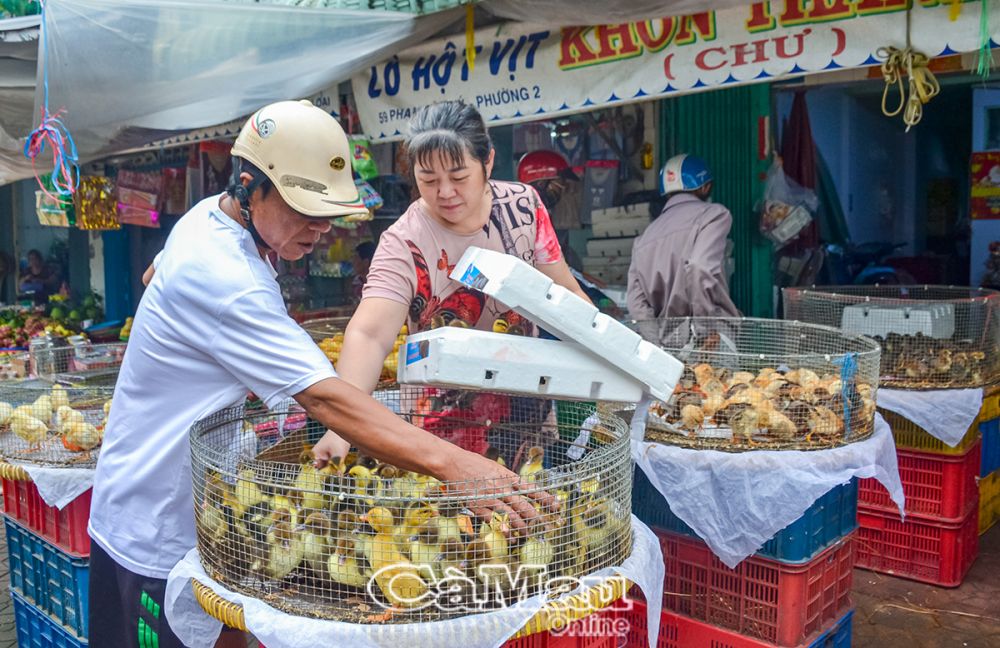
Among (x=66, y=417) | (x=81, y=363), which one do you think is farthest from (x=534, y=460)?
(x=81, y=363)

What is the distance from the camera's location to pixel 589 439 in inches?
86.2

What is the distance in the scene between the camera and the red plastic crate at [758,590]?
2883 mm

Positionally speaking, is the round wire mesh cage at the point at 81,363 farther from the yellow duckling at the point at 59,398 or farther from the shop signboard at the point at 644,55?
the shop signboard at the point at 644,55

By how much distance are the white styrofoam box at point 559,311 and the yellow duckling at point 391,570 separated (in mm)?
511

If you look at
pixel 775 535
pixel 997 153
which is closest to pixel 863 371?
pixel 775 535

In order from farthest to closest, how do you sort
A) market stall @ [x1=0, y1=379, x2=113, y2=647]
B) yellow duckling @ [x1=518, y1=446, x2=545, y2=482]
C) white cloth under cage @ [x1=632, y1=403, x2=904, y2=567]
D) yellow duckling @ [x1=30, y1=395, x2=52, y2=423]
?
yellow duckling @ [x1=30, y1=395, x2=52, y2=423]
market stall @ [x1=0, y1=379, x2=113, y2=647]
white cloth under cage @ [x1=632, y1=403, x2=904, y2=567]
yellow duckling @ [x1=518, y1=446, x2=545, y2=482]

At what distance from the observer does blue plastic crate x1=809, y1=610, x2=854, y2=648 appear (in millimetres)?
3021

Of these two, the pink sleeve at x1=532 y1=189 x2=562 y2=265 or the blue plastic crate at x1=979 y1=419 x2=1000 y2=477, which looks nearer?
the pink sleeve at x1=532 y1=189 x2=562 y2=265

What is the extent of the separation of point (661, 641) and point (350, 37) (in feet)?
11.9

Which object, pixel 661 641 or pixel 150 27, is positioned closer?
pixel 661 641

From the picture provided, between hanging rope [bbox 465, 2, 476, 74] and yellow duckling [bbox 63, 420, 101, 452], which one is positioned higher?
hanging rope [bbox 465, 2, 476, 74]

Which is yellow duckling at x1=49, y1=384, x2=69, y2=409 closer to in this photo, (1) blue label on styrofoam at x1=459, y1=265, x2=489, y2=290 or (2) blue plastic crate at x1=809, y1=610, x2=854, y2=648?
(1) blue label on styrofoam at x1=459, y1=265, x2=489, y2=290

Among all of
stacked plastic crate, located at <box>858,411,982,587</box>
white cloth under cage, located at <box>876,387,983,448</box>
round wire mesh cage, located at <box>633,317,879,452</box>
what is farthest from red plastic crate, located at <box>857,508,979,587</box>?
round wire mesh cage, located at <box>633,317,879,452</box>

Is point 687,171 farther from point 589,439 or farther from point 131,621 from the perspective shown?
point 131,621
